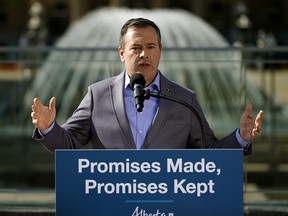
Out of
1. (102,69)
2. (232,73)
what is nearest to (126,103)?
(102,69)

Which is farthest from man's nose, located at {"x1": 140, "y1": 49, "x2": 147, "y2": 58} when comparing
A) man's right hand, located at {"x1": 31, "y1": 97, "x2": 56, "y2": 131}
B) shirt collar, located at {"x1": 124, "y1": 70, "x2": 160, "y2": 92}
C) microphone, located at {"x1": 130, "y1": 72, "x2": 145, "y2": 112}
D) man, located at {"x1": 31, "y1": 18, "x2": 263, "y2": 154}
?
man's right hand, located at {"x1": 31, "y1": 97, "x2": 56, "y2": 131}

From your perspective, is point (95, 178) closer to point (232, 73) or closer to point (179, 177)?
point (179, 177)

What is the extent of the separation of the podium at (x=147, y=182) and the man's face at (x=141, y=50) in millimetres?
547

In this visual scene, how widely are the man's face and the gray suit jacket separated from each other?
21 cm

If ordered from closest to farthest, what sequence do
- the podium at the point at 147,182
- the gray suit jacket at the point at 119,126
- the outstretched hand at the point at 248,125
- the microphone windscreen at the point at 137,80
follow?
the podium at the point at 147,182
the microphone windscreen at the point at 137,80
the outstretched hand at the point at 248,125
the gray suit jacket at the point at 119,126

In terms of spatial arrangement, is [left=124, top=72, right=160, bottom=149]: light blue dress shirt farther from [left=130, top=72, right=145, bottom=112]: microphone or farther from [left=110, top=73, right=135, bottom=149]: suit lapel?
[left=130, top=72, right=145, bottom=112]: microphone

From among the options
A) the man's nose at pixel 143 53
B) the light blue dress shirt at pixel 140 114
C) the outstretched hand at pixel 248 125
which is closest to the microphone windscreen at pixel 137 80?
the man's nose at pixel 143 53

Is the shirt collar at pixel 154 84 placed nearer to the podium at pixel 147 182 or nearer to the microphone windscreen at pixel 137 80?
the microphone windscreen at pixel 137 80

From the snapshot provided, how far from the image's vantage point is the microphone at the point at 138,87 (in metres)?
3.74

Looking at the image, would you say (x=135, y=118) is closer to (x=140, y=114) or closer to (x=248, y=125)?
(x=140, y=114)

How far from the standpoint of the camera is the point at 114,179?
3.68m

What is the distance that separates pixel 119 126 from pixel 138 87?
428 millimetres

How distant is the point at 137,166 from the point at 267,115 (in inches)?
411

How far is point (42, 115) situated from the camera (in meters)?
3.97
